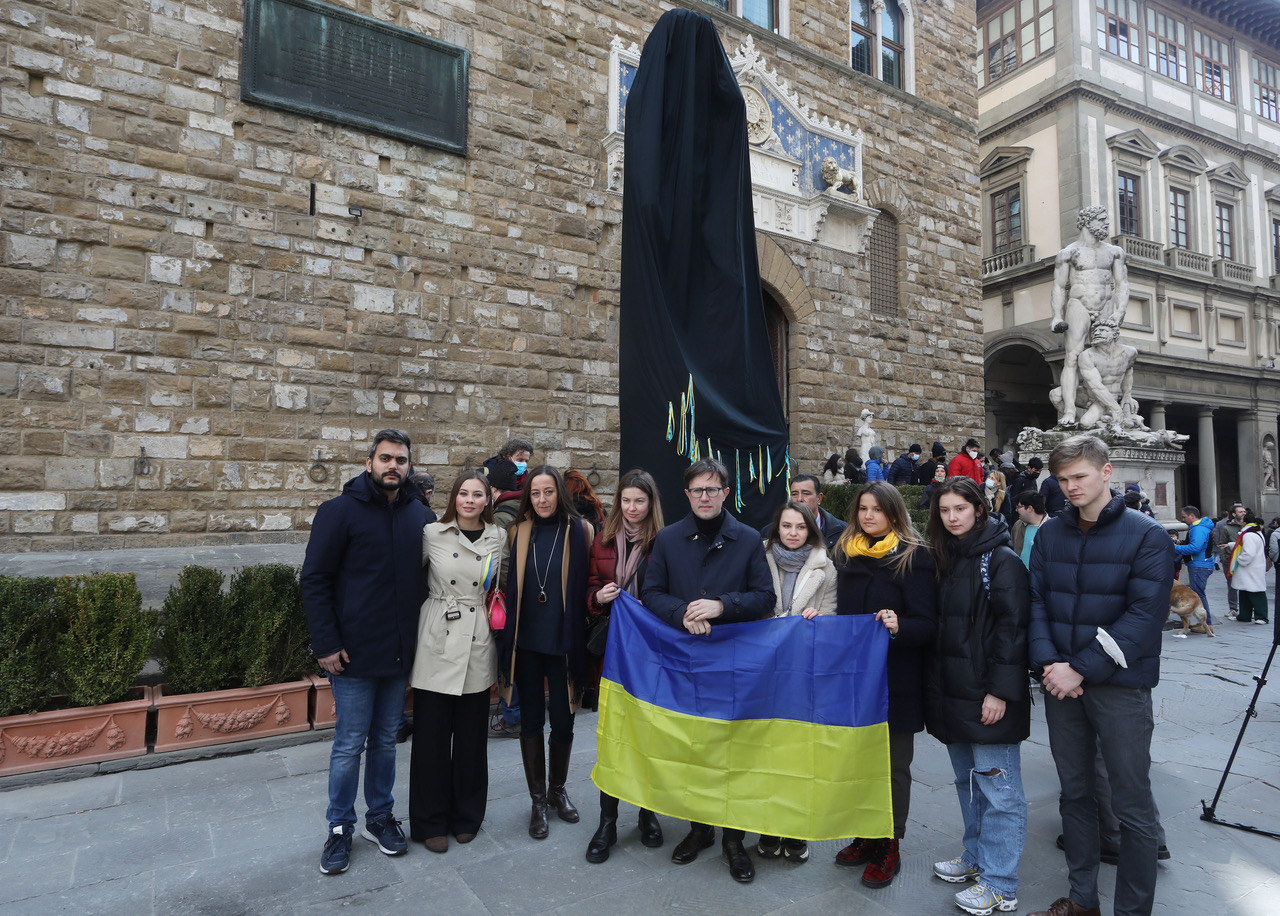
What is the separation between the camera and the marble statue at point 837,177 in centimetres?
1316

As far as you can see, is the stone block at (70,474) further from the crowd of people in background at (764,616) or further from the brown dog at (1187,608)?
the brown dog at (1187,608)

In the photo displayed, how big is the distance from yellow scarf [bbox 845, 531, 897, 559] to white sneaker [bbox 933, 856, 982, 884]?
54.3 inches

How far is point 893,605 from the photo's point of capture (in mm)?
3162

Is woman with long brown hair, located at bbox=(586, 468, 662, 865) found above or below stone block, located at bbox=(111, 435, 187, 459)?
below

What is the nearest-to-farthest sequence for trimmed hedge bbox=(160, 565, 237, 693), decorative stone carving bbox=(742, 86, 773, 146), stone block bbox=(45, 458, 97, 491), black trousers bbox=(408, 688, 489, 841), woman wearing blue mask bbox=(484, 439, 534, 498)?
1. black trousers bbox=(408, 688, 489, 841)
2. trimmed hedge bbox=(160, 565, 237, 693)
3. woman wearing blue mask bbox=(484, 439, 534, 498)
4. stone block bbox=(45, 458, 97, 491)
5. decorative stone carving bbox=(742, 86, 773, 146)

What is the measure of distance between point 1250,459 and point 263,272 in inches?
1366

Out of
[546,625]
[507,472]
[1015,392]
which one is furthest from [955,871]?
[1015,392]

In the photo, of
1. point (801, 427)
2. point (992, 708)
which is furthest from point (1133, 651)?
point (801, 427)

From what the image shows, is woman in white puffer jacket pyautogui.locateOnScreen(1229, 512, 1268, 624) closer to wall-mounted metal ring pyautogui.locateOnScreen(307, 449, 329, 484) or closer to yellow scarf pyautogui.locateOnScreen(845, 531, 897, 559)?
yellow scarf pyautogui.locateOnScreen(845, 531, 897, 559)

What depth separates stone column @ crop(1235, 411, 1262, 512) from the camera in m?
28.0

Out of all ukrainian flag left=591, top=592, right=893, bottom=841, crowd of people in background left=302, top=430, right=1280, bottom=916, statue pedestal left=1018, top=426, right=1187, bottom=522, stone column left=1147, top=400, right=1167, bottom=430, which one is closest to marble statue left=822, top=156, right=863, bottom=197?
statue pedestal left=1018, top=426, right=1187, bottom=522

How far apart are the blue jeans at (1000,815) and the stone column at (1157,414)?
2755cm

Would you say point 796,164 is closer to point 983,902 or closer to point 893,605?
point 893,605

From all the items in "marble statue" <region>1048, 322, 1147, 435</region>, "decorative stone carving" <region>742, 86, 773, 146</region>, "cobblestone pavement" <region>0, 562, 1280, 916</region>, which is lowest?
"cobblestone pavement" <region>0, 562, 1280, 916</region>
